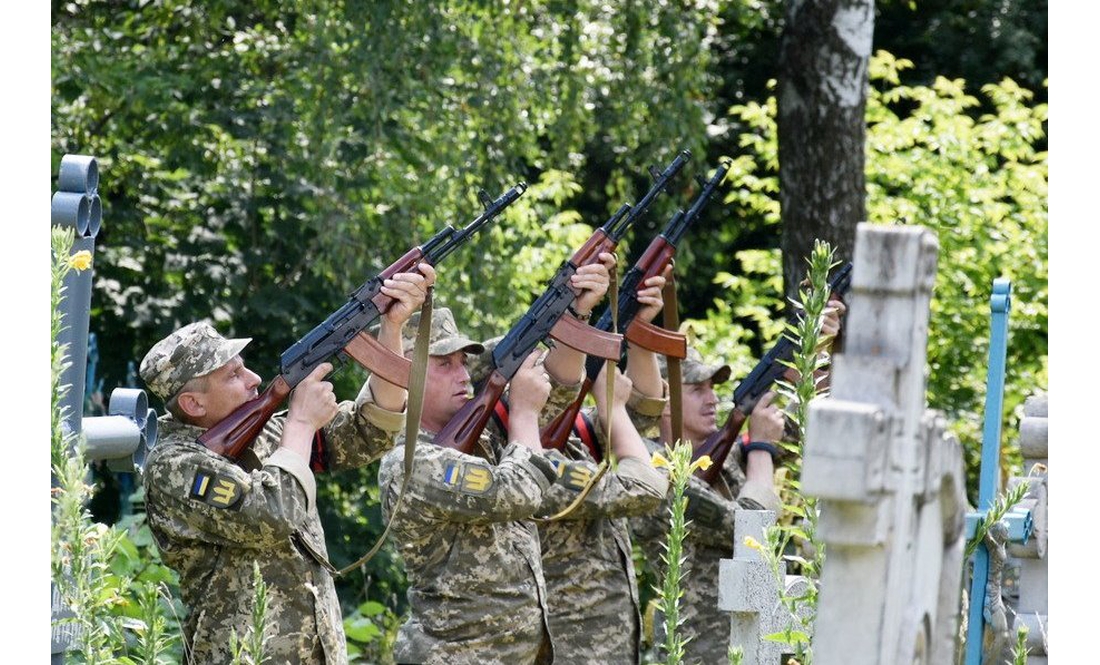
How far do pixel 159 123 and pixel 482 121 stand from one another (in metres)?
1.85

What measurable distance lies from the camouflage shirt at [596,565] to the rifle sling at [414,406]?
570mm

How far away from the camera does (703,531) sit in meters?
6.22

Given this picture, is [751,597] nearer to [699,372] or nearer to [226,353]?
[226,353]

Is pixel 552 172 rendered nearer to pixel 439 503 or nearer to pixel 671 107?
pixel 671 107

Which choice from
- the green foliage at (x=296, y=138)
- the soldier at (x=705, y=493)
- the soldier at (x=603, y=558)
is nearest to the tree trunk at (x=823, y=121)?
the green foliage at (x=296, y=138)

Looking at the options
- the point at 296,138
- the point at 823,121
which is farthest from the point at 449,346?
the point at 296,138

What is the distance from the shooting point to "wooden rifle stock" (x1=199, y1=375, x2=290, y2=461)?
4.85 metres

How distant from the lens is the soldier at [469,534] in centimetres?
509

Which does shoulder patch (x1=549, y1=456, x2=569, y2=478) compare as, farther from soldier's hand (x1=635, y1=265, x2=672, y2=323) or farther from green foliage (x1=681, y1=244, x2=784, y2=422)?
green foliage (x1=681, y1=244, x2=784, y2=422)

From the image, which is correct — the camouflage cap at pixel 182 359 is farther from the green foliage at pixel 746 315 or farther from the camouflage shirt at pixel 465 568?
the green foliage at pixel 746 315

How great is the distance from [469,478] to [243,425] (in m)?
0.70

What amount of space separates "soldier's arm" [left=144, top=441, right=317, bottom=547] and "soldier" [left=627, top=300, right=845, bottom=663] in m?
1.88

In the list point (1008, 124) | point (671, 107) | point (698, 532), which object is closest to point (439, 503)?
point (698, 532)

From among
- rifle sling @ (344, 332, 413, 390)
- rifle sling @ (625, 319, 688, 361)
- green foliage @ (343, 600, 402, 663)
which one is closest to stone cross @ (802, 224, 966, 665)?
rifle sling @ (344, 332, 413, 390)
